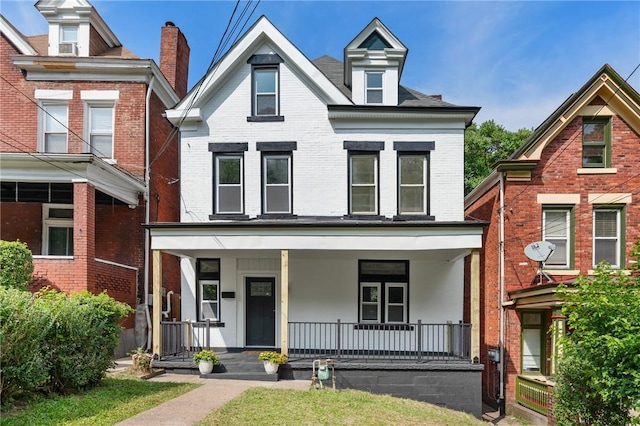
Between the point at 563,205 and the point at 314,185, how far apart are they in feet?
23.9

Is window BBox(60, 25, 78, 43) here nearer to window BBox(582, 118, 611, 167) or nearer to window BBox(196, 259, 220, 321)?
window BBox(196, 259, 220, 321)

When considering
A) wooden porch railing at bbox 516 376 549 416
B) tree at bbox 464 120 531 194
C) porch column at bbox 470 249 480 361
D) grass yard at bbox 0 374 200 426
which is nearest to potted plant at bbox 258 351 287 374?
grass yard at bbox 0 374 200 426

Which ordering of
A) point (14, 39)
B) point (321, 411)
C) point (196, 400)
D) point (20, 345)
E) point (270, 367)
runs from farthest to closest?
point (14, 39) < point (270, 367) < point (196, 400) < point (321, 411) < point (20, 345)

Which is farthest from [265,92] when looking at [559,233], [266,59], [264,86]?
[559,233]

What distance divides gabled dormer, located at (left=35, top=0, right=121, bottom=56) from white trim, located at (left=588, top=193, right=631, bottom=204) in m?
16.6

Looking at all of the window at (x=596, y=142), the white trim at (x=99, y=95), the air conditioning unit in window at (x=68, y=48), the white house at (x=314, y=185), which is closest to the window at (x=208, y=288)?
the white house at (x=314, y=185)

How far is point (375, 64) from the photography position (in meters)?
12.9

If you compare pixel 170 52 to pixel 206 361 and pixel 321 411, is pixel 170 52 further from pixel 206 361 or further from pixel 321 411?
pixel 321 411

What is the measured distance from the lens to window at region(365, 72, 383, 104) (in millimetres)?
12930

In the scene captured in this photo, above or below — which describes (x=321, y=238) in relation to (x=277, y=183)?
below

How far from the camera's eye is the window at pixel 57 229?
1384cm

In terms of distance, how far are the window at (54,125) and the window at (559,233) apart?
1541 centimetres

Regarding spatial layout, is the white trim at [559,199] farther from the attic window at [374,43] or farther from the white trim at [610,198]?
the attic window at [374,43]

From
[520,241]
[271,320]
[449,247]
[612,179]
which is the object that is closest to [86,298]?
[271,320]
